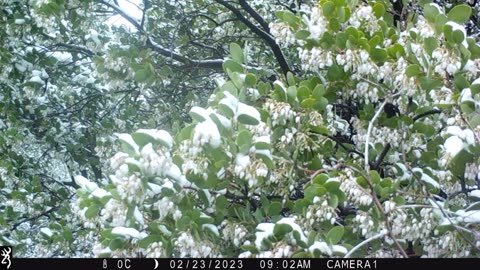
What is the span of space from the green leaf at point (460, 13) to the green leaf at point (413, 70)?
0.25 m

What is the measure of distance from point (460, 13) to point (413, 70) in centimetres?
31

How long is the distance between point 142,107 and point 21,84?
1094 millimetres

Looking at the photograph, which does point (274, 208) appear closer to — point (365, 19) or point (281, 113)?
point (281, 113)

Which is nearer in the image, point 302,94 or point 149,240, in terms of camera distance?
point 149,240

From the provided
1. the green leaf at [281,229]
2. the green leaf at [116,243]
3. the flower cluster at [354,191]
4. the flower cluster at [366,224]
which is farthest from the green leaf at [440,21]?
the green leaf at [116,243]

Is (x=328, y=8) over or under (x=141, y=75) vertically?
over

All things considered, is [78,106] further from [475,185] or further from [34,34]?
[475,185]

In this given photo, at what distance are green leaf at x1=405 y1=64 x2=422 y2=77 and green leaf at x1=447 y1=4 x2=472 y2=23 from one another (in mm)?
Answer: 250

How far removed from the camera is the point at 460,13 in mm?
2406

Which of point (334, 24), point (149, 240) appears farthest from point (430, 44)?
point (149, 240)

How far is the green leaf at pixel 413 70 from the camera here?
96.0 inches

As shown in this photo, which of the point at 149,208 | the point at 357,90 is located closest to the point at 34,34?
the point at 149,208

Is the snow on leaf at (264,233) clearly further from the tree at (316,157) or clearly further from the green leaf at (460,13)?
the green leaf at (460,13)

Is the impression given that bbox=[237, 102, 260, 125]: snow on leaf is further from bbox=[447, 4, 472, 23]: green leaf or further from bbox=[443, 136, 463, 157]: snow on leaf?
bbox=[447, 4, 472, 23]: green leaf
